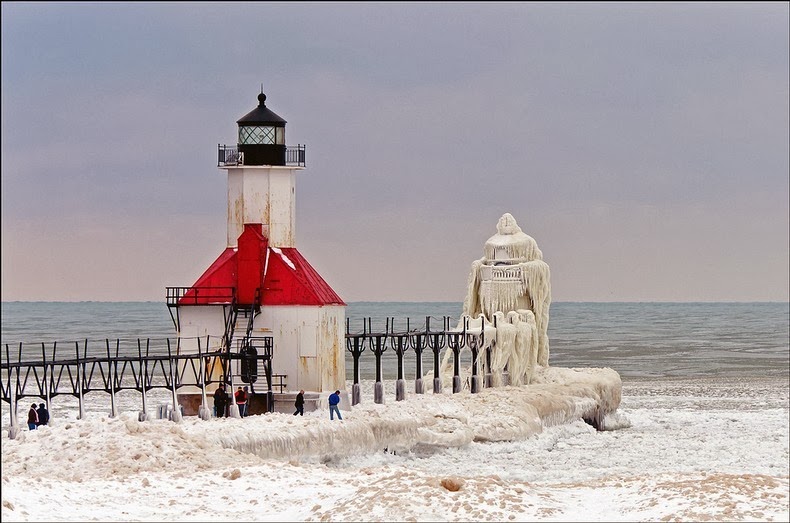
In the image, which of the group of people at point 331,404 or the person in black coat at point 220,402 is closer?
the group of people at point 331,404

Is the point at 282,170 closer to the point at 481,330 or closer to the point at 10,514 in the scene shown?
the point at 481,330

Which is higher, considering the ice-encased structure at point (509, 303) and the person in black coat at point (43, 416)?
A: the ice-encased structure at point (509, 303)

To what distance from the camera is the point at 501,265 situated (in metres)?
47.4

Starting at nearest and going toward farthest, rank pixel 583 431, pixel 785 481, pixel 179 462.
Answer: pixel 785 481 < pixel 179 462 < pixel 583 431

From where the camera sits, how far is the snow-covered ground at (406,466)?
22562 mm

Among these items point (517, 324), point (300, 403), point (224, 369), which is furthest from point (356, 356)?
point (517, 324)

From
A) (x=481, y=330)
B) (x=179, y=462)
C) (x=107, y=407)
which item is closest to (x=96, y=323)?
(x=107, y=407)

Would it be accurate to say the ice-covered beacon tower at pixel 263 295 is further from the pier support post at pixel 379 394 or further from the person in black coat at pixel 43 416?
the person in black coat at pixel 43 416

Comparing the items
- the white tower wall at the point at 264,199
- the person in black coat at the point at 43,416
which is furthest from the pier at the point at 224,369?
the white tower wall at the point at 264,199

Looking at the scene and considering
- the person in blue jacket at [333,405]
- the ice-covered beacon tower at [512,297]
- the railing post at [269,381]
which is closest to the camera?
the person in blue jacket at [333,405]

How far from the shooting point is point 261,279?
39438mm

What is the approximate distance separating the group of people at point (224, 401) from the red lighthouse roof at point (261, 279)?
3.14 metres

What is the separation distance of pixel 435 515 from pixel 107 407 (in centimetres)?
3172

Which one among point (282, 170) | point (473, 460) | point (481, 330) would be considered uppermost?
point (282, 170)
